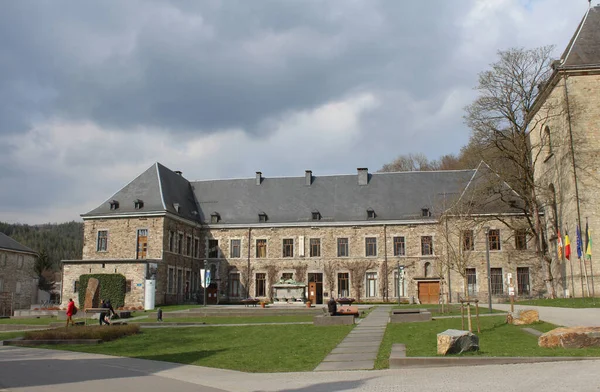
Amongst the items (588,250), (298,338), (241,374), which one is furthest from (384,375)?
(588,250)

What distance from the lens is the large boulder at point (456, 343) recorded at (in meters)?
11.0

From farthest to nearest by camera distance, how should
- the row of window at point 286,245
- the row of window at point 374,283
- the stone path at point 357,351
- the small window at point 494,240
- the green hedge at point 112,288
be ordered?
the small window at point 494,240 → the row of window at point 286,245 → the row of window at point 374,283 → the green hedge at point 112,288 → the stone path at point 357,351

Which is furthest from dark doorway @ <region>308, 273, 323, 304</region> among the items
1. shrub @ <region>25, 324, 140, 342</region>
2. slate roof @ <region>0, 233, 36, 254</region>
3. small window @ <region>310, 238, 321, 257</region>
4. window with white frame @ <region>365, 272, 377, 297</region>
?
slate roof @ <region>0, 233, 36, 254</region>

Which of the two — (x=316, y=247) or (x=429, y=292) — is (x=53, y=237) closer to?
(x=316, y=247)

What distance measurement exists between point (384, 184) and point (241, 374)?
37.0 metres

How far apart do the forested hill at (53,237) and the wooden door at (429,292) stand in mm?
77131

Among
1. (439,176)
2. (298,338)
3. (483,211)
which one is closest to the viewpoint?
(298,338)

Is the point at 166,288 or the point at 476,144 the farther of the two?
the point at 166,288

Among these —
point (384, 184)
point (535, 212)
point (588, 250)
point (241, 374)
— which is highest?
point (384, 184)

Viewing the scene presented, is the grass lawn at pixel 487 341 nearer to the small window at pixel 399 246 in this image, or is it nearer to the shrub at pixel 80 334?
the shrub at pixel 80 334

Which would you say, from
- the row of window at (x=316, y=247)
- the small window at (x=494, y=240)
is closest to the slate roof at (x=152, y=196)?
the row of window at (x=316, y=247)

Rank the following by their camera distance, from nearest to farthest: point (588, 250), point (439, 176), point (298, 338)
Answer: point (298, 338), point (588, 250), point (439, 176)

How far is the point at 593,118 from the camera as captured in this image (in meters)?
31.9

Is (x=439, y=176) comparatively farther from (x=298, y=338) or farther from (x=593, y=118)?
(x=298, y=338)
